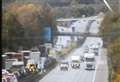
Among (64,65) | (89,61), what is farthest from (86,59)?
(64,65)

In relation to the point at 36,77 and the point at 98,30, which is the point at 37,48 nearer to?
the point at 36,77

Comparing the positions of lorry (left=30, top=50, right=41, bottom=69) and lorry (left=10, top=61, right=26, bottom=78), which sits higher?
lorry (left=30, top=50, right=41, bottom=69)

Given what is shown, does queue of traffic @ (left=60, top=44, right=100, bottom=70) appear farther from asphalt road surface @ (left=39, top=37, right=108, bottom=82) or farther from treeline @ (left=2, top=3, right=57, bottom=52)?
treeline @ (left=2, top=3, right=57, bottom=52)

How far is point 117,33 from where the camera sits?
161 cm

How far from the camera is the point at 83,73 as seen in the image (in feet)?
5.39

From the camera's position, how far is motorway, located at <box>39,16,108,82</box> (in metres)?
1.62

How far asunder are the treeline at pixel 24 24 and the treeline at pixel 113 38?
28cm

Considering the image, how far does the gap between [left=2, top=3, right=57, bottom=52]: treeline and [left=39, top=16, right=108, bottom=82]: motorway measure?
188mm

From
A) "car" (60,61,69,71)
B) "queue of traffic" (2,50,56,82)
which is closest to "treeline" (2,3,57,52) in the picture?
"queue of traffic" (2,50,56,82)

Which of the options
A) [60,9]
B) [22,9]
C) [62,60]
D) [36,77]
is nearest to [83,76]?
[62,60]

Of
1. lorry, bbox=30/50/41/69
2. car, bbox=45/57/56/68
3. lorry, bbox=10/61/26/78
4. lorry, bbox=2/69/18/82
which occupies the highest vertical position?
lorry, bbox=30/50/41/69

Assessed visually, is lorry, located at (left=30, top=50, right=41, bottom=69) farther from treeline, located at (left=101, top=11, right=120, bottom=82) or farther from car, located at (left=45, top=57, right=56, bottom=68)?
treeline, located at (left=101, top=11, right=120, bottom=82)

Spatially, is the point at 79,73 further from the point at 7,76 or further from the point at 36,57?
the point at 7,76

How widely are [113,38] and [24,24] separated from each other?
19.4 inches
